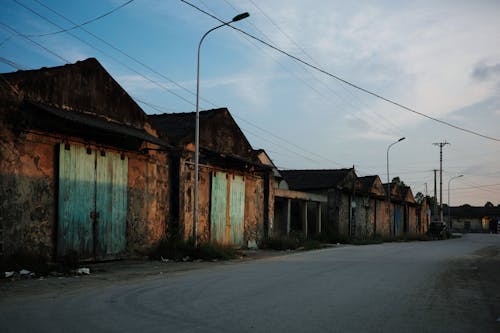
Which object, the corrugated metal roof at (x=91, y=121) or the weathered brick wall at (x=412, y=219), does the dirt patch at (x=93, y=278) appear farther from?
the weathered brick wall at (x=412, y=219)

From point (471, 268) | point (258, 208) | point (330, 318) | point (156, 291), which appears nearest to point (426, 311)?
point (330, 318)

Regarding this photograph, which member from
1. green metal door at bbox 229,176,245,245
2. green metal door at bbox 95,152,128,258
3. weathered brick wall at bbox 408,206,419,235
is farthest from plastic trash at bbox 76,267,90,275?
weathered brick wall at bbox 408,206,419,235

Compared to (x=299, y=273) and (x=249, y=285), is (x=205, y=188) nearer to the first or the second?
(x=299, y=273)

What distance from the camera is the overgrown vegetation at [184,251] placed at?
16641 mm

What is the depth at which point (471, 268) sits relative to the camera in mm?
14562

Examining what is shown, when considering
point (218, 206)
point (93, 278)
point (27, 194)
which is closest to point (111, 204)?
point (27, 194)

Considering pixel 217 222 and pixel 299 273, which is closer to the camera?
pixel 299 273

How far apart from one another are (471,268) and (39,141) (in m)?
12.7

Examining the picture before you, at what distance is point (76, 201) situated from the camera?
1401 centimetres

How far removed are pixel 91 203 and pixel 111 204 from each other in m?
0.94

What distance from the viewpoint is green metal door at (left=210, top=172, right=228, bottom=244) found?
Result: 21219mm

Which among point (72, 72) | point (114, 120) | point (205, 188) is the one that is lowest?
point (205, 188)

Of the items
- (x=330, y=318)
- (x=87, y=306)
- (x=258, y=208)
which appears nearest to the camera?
(x=330, y=318)

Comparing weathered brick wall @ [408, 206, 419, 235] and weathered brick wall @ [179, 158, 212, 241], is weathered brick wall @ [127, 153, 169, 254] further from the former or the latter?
weathered brick wall @ [408, 206, 419, 235]
